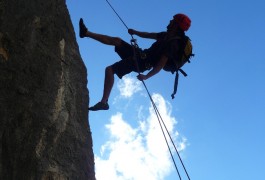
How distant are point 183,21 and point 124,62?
1597 mm

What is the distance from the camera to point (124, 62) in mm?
8406

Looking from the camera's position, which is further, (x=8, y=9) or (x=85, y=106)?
(x=85, y=106)

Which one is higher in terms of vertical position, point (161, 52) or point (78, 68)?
point (161, 52)

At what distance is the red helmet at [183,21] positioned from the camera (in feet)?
28.6

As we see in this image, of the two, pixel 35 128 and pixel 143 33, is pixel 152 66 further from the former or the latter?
pixel 35 128

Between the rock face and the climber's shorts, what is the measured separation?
1174 millimetres

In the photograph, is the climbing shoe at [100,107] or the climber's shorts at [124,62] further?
the climber's shorts at [124,62]

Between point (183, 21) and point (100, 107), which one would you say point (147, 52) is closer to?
point (183, 21)

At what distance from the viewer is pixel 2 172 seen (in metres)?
5.14

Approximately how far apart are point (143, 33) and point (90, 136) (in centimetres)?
333

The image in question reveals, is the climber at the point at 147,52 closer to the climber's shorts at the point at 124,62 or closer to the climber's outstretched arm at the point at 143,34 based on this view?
the climber's shorts at the point at 124,62

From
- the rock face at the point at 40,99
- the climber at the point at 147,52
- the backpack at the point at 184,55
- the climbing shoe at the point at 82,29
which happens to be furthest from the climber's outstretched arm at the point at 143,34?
the rock face at the point at 40,99

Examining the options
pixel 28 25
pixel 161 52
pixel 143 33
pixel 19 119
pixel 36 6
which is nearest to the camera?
pixel 19 119

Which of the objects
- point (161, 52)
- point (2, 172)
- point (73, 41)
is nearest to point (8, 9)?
point (73, 41)
